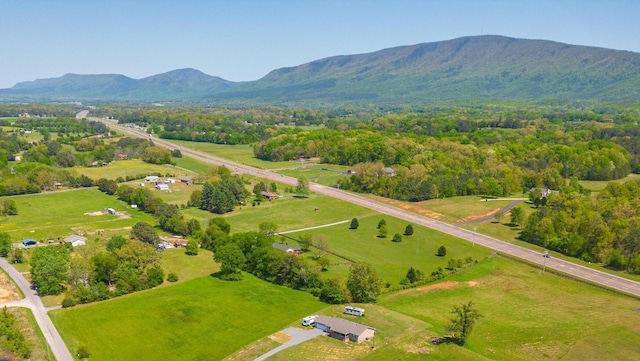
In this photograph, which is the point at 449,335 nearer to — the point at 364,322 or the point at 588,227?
the point at 364,322

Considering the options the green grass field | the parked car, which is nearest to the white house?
the parked car

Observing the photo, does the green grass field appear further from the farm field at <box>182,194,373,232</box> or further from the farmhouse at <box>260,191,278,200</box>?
the farmhouse at <box>260,191,278,200</box>

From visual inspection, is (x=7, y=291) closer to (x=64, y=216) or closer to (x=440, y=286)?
(x=64, y=216)

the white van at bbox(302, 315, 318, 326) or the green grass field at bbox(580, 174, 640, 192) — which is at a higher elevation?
the green grass field at bbox(580, 174, 640, 192)

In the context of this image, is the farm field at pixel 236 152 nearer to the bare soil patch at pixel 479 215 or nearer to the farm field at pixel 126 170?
the farm field at pixel 126 170

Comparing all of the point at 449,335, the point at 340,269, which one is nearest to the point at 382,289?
the point at 340,269

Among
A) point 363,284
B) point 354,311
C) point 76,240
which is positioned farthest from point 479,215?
point 76,240
